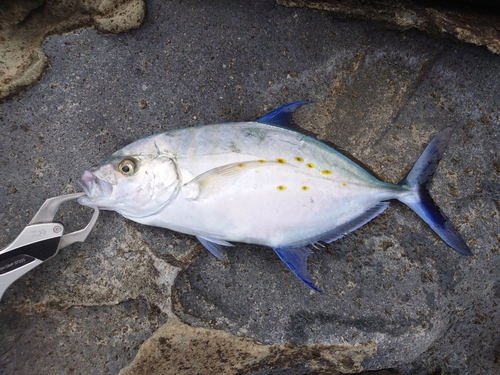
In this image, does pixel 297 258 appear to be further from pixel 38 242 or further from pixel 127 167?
pixel 38 242

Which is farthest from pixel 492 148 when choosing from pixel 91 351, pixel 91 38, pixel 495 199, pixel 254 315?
→ pixel 91 351

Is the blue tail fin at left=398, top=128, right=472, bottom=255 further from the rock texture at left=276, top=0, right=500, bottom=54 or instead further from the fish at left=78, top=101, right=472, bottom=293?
the rock texture at left=276, top=0, right=500, bottom=54

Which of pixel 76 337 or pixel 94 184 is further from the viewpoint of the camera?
pixel 76 337

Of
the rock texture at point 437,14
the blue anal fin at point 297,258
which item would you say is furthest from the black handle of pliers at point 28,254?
the rock texture at point 437,14

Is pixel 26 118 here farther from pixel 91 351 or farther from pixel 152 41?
pixel 91 351

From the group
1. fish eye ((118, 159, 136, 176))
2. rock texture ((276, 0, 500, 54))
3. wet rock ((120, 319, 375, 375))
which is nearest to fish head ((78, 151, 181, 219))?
fish eye ((118, 159, 136, 176))

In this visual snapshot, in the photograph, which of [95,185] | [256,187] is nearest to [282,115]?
[256,187]
